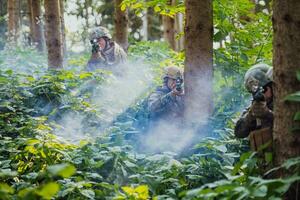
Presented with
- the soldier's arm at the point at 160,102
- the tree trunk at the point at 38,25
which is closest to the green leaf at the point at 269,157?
the soldier's arm at the point at 160,102

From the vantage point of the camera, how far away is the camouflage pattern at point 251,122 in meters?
4.39

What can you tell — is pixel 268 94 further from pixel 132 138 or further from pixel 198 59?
pixel 132 138

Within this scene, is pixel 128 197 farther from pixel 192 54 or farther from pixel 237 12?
pixel 237 12

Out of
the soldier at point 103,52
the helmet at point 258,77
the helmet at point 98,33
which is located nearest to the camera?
the helmet at point 258,77

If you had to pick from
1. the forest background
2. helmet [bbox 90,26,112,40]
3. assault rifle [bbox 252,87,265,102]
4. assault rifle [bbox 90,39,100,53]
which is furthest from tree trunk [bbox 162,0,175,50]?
assault rifle [bbox 252,87,265,102]

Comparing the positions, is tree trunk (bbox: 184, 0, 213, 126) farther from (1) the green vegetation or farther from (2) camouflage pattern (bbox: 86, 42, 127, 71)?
(2) camouflage pattern (bbox: 86, 42, 127, 71)

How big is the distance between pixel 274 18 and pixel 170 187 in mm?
1728

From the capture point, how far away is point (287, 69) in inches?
137

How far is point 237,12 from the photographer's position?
681 cm

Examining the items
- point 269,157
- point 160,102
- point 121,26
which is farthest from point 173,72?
point 121,26

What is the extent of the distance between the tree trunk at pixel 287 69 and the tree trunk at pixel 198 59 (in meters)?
2.09

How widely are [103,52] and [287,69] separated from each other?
6486mm

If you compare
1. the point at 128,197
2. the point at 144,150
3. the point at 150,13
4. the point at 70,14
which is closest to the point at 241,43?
the point at 144,150

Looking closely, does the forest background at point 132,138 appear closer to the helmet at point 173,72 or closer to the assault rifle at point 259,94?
the helmet at point 173,72
